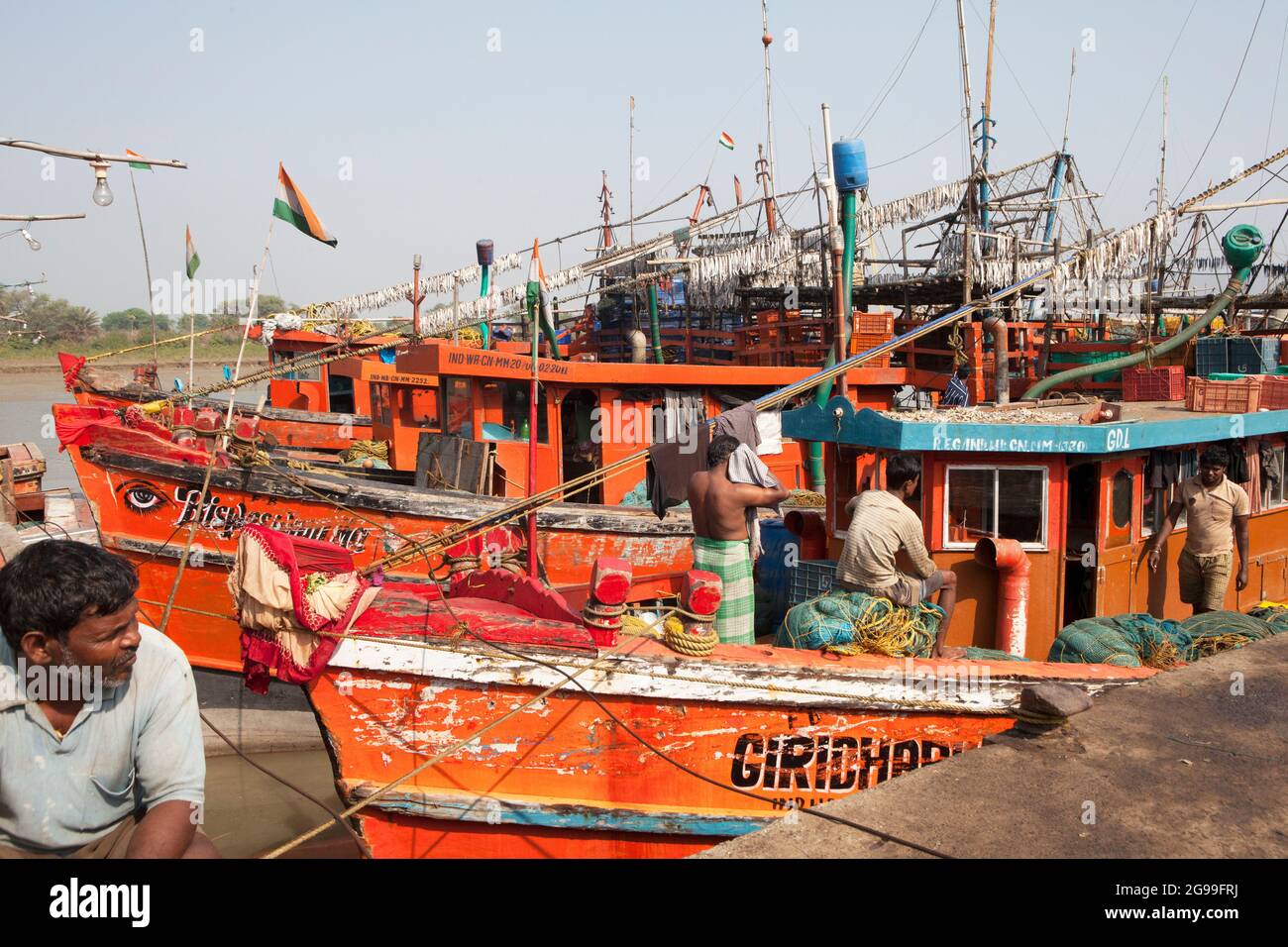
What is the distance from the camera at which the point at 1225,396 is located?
7.07 metres

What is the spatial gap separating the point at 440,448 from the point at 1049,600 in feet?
24.0

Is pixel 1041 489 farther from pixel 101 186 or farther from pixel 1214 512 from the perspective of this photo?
pixel 101 186

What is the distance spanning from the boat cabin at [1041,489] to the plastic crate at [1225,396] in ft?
0.40

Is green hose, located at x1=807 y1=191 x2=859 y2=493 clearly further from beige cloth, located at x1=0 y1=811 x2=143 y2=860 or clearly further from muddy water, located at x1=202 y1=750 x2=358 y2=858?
beige cloth, located at x1=0 y1=811 x2=143 y2=860

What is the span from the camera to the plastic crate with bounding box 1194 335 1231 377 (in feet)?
31.9

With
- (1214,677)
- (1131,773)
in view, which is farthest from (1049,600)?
(1131,773)

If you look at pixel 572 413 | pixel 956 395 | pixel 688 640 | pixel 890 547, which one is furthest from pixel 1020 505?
pixel 572 413

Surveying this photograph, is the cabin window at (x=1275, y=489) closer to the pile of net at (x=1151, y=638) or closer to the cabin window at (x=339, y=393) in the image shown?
the pile of net at (x=1151, y=638)

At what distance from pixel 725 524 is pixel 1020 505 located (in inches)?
79.2

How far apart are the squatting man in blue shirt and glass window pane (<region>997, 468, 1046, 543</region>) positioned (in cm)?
496

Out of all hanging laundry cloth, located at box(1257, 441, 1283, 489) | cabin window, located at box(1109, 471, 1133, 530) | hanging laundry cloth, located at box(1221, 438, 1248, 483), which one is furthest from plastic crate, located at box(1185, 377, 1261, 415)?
cabin window, located at box(1109, 471, 1133, 530)

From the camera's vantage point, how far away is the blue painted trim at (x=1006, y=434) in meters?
5.87
